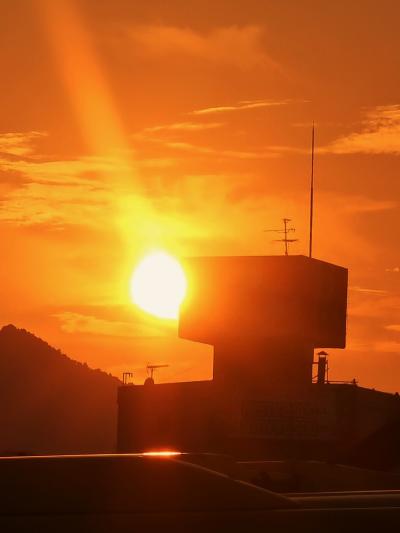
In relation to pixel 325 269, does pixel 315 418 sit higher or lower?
lower

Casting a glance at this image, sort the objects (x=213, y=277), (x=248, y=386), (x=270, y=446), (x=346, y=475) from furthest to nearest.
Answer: (x=213, y=277) → (x=248, y=386) → (x=270, y=446) → (x=346, y=475)

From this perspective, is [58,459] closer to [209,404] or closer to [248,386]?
[209,404]

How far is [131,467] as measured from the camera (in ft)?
28.5

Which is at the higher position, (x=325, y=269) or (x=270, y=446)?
(x=325, y=269)

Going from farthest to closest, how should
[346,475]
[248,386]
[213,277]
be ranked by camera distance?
[213,277] → [248,386] → [346,475]

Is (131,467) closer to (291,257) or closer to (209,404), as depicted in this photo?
(209,404)

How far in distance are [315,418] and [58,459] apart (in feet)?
242

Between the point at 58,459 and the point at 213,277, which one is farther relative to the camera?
the point at 213,277

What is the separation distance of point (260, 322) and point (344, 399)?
1872 centimetres

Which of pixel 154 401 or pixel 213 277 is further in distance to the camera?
pixel 213 277

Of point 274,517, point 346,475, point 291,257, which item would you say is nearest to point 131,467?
point 274,517

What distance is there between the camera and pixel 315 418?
81312 mm

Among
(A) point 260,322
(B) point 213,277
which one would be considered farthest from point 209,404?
(B) point 213,277

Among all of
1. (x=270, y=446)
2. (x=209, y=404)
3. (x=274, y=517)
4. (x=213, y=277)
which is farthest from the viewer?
(x=213, y=277)
